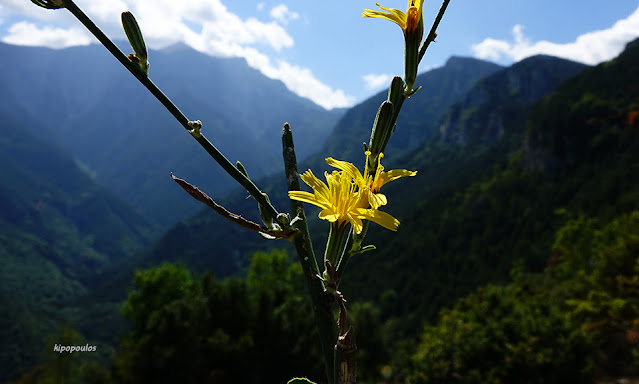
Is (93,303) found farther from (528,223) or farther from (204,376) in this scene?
(204,376)

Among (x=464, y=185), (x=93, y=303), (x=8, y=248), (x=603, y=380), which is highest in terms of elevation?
(x=8, y=248)

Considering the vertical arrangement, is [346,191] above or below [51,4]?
below

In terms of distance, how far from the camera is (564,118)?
93938 mm

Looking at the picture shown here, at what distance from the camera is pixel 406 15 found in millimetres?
1228

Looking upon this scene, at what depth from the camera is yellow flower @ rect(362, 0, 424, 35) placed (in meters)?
1.19

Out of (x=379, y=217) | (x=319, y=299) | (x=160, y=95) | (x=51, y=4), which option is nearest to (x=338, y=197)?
(x=379, y=217)

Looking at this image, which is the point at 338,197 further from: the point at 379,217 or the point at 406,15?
the point at 406,15

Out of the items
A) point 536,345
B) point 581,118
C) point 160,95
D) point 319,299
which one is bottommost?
point 536,345

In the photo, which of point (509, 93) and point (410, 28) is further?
point (509, 93)

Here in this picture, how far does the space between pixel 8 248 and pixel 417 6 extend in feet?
766

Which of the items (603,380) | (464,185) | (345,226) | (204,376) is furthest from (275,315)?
(464,185)

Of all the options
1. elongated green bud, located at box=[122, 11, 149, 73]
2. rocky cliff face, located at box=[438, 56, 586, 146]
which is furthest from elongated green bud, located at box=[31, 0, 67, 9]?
rocky cliff face, located at box=[438, 56, 586, 146]

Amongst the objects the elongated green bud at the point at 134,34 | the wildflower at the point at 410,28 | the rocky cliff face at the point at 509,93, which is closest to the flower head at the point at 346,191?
the wildflower at the point at 410,28

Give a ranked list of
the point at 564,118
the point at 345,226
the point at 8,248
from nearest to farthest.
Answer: the point at 345,226
the point at 564,118
the point at 8,248
